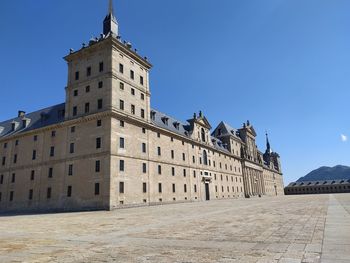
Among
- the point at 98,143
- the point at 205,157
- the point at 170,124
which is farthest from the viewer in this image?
the point at 205,157

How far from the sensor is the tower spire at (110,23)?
1714 inches

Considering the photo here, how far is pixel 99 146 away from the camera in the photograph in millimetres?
35719

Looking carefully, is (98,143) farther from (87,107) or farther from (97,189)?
(87,107)

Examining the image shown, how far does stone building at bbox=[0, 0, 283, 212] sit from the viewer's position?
35500mm

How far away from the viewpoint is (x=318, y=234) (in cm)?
952

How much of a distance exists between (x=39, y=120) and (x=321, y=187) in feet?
524

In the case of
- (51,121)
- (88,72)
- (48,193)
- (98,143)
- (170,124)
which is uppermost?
(88,72)

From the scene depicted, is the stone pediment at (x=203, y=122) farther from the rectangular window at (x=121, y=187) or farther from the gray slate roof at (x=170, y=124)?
the rectangular window at (x=121, y=187)

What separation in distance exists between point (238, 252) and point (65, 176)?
35.0m

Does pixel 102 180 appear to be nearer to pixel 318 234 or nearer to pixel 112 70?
pixel 112 70

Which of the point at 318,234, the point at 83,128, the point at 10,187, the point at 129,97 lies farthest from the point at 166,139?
the point at 318,234

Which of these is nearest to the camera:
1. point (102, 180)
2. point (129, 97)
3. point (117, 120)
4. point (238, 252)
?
point (238, 252)

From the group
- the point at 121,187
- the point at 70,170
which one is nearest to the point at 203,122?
the point at 121,187

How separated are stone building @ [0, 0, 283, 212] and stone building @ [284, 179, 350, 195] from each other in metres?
135
